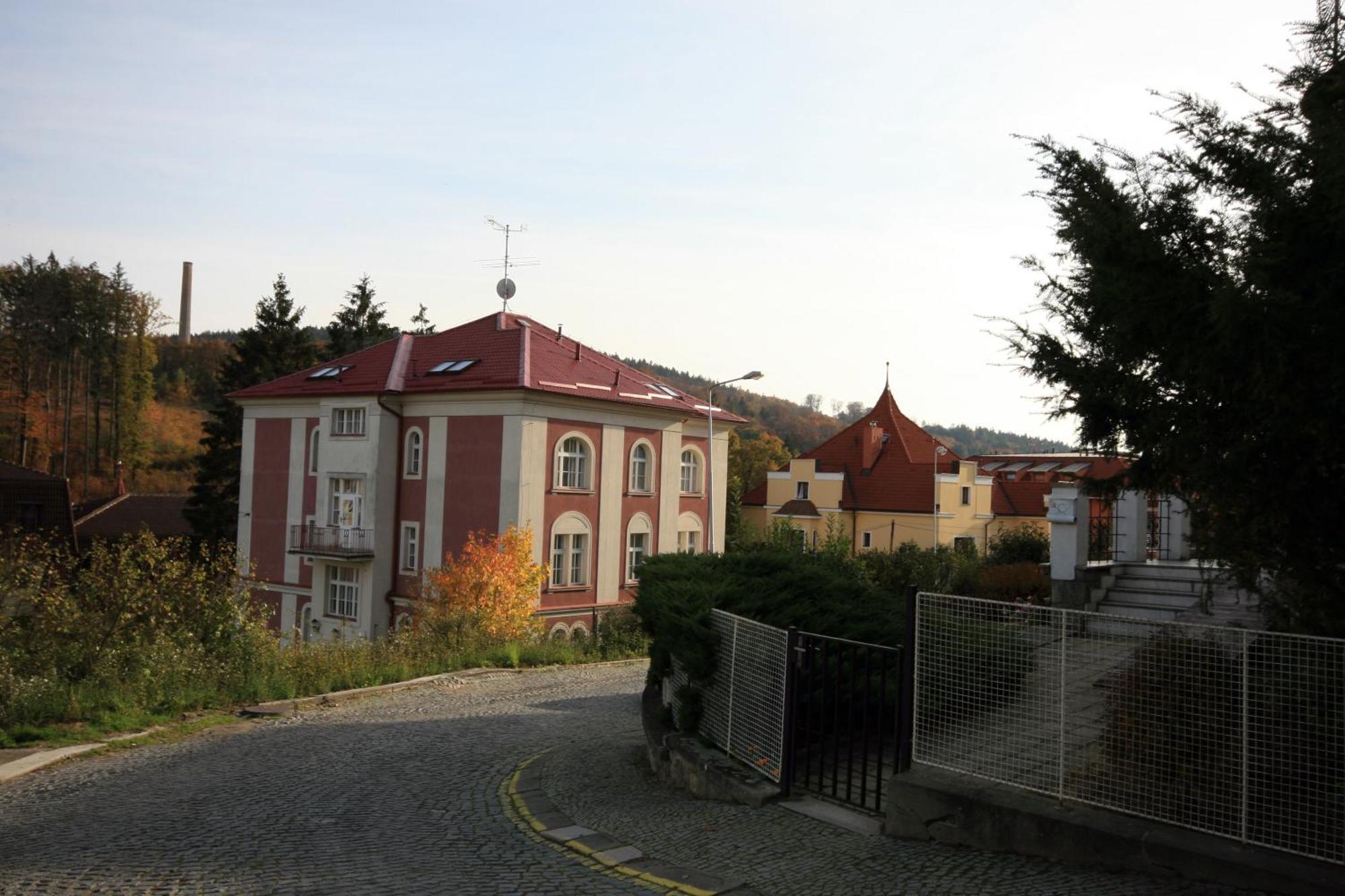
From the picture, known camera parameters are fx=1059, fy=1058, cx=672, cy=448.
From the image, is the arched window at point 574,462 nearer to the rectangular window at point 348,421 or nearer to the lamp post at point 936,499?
the rectangular window at point 348,421

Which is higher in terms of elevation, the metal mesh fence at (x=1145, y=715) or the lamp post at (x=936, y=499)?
the lamp post at (x=936, y=499)

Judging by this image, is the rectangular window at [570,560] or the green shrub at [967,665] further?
the rectangular window at [570,560]

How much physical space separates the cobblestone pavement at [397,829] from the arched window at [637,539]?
27743mm

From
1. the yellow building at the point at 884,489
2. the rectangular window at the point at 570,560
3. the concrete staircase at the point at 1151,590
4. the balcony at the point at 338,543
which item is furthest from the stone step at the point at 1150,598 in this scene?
the yellow building at the point at 884,489

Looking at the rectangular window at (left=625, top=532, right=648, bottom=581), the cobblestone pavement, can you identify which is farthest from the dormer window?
the cobblestone pavement

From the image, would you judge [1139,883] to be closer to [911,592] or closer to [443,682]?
[911,592]

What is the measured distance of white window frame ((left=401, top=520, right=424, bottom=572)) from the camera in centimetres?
3938

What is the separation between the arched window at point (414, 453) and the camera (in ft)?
130

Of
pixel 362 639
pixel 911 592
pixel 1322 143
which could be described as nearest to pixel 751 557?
pixel 911 592

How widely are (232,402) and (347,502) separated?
18.4 m

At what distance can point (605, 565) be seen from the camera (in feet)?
130

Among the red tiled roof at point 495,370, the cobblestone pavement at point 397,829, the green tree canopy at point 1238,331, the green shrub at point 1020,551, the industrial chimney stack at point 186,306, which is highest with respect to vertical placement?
the industrial chimney stack at point 186,306

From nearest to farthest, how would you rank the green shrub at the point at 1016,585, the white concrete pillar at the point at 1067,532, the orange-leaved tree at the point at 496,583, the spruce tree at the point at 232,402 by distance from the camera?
the white concrete pillar at the point at 1067,532
the green shrub at the point at 1016,585
the orange-leaved tree at the point at 496,583
the spruce tree at the point at 232,402

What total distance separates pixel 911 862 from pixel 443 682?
11942 mm
